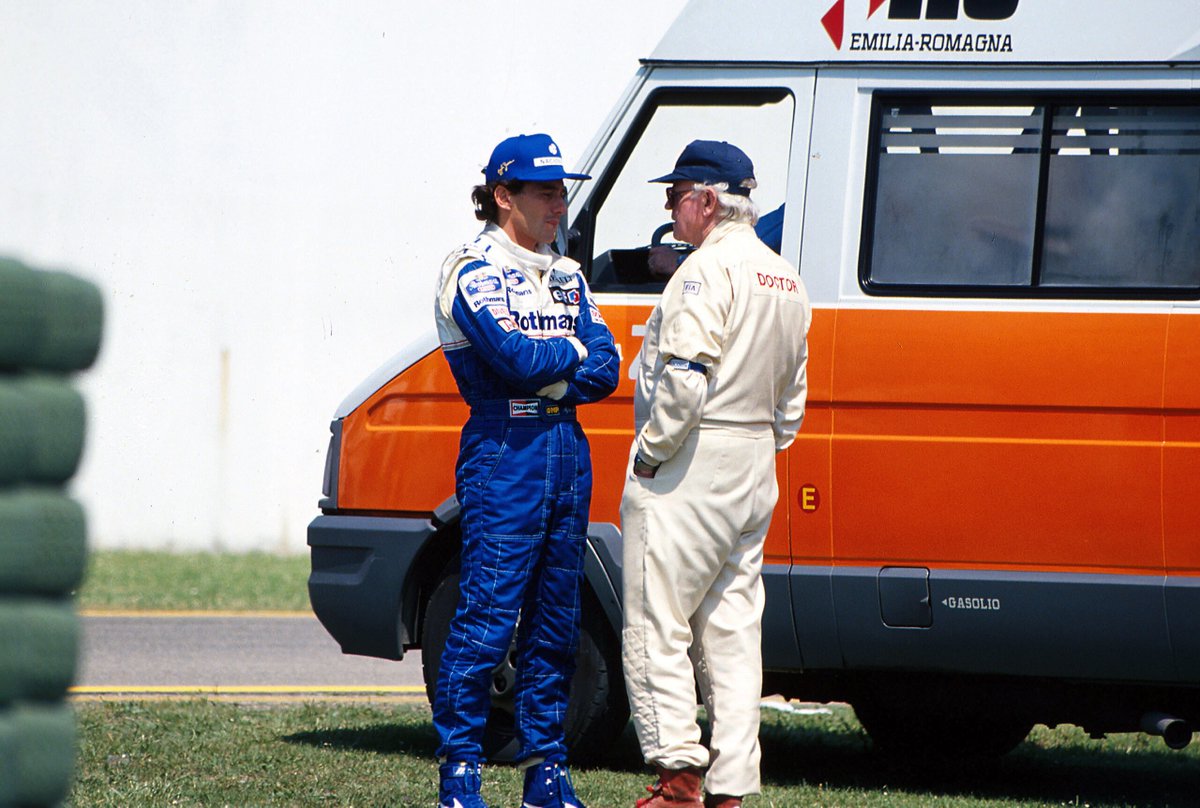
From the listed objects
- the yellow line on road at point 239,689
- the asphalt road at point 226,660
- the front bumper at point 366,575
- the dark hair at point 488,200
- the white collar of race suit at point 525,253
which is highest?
the dark hair at point 488,200

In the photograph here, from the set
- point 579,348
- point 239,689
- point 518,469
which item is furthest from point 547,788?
point 239,689

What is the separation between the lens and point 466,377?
4902 mm

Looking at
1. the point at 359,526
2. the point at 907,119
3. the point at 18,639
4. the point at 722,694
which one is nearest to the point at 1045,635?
the point at 722,694

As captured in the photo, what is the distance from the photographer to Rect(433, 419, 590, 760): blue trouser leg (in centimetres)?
479

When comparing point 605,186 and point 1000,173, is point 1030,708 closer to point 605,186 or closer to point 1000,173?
point 1000,173

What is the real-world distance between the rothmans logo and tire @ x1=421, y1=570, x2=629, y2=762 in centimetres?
204

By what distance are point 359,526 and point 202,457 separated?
750 cm

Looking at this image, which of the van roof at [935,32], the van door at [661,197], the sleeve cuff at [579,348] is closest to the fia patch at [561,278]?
the sleeve cuff at [579,348]

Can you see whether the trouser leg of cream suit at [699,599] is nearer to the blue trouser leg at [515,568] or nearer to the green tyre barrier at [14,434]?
the blue trouser leg at [515,568]

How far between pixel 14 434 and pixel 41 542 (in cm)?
18

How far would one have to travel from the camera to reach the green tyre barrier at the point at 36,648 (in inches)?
109

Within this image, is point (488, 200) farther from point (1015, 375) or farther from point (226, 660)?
point (226, 660)

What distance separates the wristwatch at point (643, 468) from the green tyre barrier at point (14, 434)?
2287 millimetres

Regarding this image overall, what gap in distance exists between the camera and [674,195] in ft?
16.5
